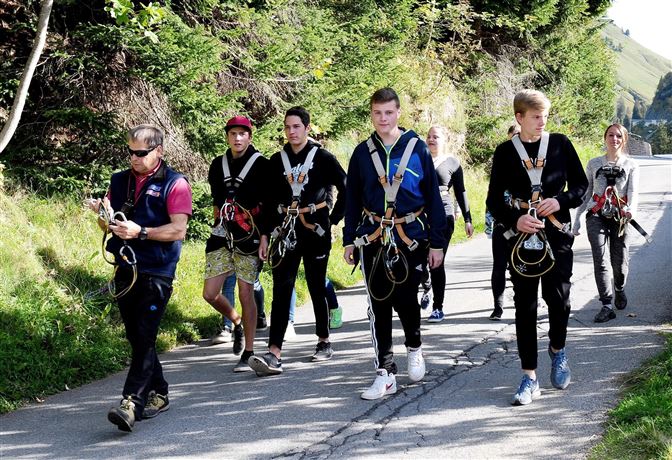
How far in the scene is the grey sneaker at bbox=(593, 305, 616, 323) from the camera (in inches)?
347

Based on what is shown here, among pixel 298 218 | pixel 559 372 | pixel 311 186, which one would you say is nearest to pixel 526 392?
pixel 559 372

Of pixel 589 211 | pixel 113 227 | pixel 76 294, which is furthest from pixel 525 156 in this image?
pixel 76 294

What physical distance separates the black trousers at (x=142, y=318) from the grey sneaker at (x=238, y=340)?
2.07 m

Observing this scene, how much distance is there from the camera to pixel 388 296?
6.53 m

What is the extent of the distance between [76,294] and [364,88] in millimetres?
7865

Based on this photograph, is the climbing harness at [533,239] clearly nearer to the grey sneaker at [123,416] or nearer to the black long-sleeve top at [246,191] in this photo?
the black long-sleeve top at [246,191]

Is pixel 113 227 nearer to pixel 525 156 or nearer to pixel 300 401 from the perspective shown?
pixel 300 401

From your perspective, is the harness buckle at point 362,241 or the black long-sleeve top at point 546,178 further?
the harness buckle at point 362,241

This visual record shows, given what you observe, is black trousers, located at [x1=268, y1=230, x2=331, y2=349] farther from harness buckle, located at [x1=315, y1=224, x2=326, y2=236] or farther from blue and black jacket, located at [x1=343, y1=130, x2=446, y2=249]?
blue and black jacket, located at [x1=343, y1=130, x2=446, y2=249]

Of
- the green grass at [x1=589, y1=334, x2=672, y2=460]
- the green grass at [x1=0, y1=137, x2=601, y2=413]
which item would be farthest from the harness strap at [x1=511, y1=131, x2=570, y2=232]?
the green grass at [x1=0, y1=137, x2=601, y2=413]

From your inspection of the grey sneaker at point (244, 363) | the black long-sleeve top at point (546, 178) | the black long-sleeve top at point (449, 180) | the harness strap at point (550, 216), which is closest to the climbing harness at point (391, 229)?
the black long-sleeve top at point (546, 178)

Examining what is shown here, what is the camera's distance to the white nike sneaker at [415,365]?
6648mm

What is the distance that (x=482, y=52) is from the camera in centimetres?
2589

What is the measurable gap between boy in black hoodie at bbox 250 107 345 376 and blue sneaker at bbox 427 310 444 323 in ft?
6.23
